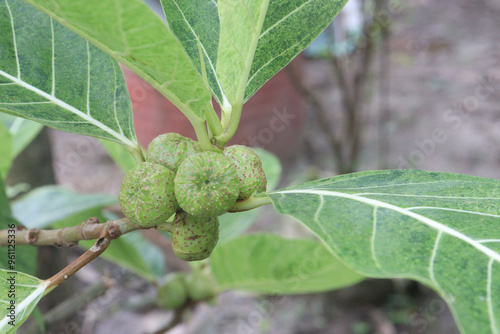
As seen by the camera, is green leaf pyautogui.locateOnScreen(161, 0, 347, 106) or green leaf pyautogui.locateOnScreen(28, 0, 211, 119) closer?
green leaf pyautogui.locateOnScreen(28, 0, 211, 119)

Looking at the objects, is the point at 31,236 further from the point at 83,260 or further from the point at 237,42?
the point at 237,42

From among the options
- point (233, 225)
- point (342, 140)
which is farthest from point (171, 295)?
point (342, 140)

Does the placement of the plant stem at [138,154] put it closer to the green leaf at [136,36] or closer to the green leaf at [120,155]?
the green leaf at [136,36]

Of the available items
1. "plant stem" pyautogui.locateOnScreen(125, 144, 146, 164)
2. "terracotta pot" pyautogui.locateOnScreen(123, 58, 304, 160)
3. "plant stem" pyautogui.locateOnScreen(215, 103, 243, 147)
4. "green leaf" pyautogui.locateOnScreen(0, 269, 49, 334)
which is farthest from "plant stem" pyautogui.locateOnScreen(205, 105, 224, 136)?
"terracotta pot" pyautogui.locateOnScreen(123, 58, 304, 160)

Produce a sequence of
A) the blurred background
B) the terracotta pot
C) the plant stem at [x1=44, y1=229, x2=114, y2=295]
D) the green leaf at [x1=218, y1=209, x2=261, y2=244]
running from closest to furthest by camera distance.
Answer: the plant stem at [x1=44, y1=229, x2=114, y2=295] < the green leaf at [x1=218, y1=209, x2=261, y2=244] < the blurred background < the terracotta pot

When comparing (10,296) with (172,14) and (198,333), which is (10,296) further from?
(198,333)

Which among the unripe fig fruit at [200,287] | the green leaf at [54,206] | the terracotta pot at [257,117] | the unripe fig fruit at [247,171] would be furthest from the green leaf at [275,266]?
the terracotta pot at [257,117]

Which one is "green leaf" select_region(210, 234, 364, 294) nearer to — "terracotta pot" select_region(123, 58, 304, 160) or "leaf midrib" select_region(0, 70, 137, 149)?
"leaf midrib" select_region(0, 70, 137, 149)
